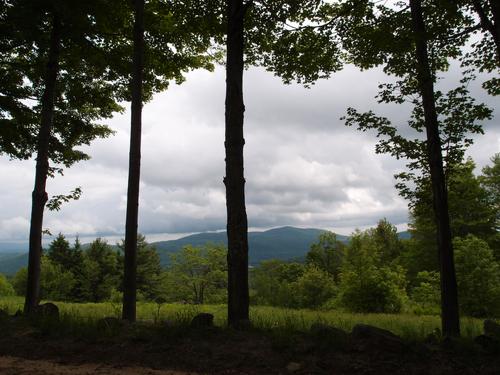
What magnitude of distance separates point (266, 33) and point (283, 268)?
181 ft

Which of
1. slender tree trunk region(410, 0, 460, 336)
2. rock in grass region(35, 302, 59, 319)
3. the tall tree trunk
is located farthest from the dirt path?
slender tree trunk region(410, 0, 460, 336)

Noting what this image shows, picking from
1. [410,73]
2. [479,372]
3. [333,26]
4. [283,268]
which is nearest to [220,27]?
[333,26]

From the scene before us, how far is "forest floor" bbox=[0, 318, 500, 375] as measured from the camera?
5.25 m

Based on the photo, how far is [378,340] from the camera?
5551 millimetres

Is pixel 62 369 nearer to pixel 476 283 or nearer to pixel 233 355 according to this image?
pixel 233 355

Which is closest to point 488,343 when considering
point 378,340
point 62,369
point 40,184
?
point 378,340

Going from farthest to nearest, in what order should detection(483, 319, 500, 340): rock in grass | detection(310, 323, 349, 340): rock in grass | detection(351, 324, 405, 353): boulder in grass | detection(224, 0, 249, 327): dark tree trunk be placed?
detection(224, 0, 249, 327): dark tree trunk, detection(483, 319, 500, 340): rock in grass, detection(310, 323, 349, 340): rock in grass, detection(351, 324, 405, 353): boulder in grass

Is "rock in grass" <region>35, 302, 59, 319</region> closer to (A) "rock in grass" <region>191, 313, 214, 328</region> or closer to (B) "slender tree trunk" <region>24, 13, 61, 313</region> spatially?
(B) "slender tree trunk" <region>24, 13, 61, 313</region>

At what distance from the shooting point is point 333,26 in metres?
9.67

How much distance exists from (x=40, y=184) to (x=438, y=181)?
1052 cm

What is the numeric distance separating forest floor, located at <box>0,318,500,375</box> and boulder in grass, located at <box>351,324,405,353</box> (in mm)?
14

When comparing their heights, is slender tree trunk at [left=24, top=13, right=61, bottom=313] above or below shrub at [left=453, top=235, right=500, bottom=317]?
above

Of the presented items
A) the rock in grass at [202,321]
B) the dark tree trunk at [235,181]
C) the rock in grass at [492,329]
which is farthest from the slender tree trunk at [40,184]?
the rock in grass at [492,329]

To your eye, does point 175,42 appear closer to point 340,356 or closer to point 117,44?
point 117,44
